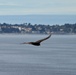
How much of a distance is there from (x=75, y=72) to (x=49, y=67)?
8074 millimetres

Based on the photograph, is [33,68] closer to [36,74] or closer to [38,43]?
[36,74]

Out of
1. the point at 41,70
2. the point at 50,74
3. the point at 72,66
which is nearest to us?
the point at 50,74

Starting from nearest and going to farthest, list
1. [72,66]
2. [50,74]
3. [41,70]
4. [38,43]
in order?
[38,43], [50,74], [41,70], [72,66]

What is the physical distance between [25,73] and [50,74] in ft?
12.7

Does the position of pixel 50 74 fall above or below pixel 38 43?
below

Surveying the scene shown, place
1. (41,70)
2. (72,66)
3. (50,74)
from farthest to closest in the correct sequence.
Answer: (72,66), (41,70), (50,74)

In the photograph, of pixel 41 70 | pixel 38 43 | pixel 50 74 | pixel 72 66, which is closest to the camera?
pixel 38 43

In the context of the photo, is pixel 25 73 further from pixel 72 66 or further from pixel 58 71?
pixel 72 66

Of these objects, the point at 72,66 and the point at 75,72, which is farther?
the point at 72,66

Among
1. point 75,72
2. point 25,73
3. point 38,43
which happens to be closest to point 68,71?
point 75,72

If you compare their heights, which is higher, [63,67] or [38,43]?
[38,43]

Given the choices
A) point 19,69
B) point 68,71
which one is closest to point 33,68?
point 19,69

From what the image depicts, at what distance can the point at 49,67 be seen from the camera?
76.6m

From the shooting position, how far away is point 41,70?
72.4m
